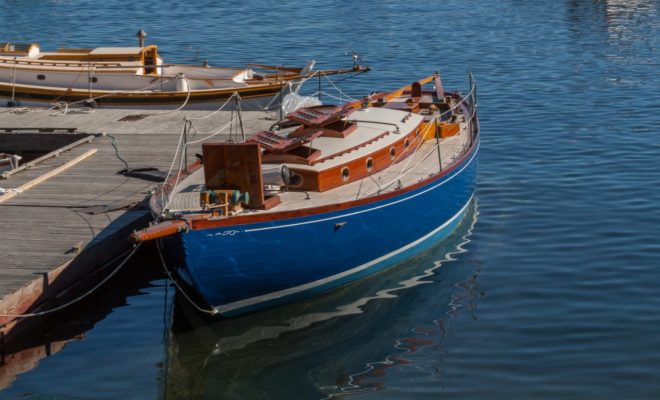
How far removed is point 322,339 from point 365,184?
12.0 feet

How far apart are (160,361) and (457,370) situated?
18.0 ft

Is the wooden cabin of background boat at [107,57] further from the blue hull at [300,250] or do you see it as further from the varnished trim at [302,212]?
the varnished trim at [302,212]

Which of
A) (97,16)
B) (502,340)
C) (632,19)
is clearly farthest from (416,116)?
(97,16)

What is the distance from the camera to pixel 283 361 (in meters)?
21.1

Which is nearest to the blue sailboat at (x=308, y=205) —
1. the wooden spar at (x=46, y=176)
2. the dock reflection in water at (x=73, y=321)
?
the dock reflection in water at (x=73, y=321)

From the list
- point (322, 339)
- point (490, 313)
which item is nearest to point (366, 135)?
point (490, 313)

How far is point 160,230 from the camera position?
19.6 metres

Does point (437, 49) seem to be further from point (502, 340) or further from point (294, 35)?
point (502, 340)

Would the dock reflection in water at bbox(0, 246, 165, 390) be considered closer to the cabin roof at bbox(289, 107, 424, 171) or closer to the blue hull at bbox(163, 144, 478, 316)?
the blue hull at bbox(163, 144, 478, 316)

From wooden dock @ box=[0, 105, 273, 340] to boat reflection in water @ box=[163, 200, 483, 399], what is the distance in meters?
2.29

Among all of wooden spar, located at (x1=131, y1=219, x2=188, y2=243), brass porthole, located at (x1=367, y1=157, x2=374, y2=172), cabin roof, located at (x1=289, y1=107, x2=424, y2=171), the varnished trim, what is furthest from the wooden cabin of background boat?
wooden spar, located at (x1=131, y1=219, x2=188, y2=243)

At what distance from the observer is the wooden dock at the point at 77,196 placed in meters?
21.6

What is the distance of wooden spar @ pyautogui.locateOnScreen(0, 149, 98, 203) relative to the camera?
25.8m

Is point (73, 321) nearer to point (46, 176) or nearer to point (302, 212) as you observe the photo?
point (302, 212)
